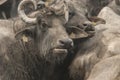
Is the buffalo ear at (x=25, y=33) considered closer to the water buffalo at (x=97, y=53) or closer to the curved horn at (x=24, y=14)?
the curved horn at (x=24, y=14)

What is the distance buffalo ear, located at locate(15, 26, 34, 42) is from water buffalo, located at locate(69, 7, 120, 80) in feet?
4.19

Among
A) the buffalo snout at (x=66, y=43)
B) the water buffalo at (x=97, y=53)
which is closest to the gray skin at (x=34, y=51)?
the buffalo snout at (x=66, y=43)

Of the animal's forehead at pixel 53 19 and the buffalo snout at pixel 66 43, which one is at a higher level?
the animal's forehead at pixel 53 19

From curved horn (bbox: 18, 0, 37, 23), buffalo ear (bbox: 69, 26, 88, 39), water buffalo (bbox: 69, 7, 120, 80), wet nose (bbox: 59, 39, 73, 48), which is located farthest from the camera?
buffalo ear (bbox: 69, 26, 88, 39)

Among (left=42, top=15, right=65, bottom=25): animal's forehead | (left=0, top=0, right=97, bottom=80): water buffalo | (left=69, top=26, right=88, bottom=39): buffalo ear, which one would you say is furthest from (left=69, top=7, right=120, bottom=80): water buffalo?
(left=42, top=15, right=65, bottom=25): animal's forehead

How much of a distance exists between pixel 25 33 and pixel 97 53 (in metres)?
1.77

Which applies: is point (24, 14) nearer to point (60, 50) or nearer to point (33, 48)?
point (33, 48)

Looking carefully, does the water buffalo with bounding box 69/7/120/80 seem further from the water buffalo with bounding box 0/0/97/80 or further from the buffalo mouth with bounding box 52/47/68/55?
the buffalo mouth with bounding box 52/47/68/55

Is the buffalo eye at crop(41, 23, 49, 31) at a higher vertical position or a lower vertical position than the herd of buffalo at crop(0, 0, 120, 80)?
higher

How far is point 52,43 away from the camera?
12164 mm

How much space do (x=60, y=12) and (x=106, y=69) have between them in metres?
2.35

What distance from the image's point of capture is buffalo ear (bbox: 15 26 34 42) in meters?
12.6

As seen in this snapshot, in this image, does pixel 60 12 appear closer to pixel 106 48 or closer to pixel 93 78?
pixel 106 48

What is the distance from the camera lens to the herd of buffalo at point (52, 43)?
12.2 meters
